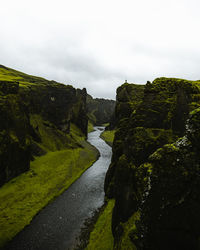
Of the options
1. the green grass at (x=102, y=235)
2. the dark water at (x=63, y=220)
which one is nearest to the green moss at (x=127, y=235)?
the green grass at (x=102, y=235)

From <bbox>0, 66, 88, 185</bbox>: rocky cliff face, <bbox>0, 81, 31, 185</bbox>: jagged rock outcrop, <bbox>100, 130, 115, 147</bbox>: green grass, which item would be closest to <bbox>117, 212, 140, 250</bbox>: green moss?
<bbox>0, 81, 31, 185</bbox>: jagged rock outcrop

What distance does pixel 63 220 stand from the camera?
Result: 29.4m

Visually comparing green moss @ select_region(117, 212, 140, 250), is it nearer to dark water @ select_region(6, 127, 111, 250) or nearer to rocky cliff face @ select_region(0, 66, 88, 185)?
dark water @ select_region(6, 127, 111, 250)

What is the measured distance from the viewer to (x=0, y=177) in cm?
3819

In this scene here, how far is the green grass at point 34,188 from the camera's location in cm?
2770

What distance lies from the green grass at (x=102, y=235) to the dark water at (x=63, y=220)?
294 centimetres

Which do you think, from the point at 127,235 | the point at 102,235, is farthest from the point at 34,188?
the point at 127,235

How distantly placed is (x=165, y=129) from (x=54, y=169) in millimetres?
41327

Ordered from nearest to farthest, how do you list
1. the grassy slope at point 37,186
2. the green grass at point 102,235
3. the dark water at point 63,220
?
the green grass at point 102,235 < the dark water at point 63,220 < the grassy slope at point 37,186

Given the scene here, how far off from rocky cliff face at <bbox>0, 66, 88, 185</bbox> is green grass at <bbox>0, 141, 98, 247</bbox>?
12.3 feet

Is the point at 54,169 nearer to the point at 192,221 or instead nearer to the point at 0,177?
the point at 0,177

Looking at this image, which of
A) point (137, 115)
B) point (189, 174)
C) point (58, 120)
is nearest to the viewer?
point (189, 174)

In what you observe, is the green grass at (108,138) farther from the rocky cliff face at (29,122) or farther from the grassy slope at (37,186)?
the grassy slope at (37,186)

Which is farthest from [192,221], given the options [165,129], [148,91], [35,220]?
[35,220]
